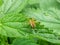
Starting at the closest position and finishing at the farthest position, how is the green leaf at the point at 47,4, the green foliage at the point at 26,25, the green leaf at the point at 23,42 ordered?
1. the green foliage at the point at 26,25
2. the green leaf at the point at 23,42
3. the green leaf at the point at 47,4

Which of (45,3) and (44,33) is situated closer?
(44,33)

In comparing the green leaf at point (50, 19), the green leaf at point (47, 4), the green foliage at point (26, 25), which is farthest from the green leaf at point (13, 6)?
the green leaf at point (47, 4)

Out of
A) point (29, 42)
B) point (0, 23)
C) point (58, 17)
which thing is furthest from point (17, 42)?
point (58, 17)

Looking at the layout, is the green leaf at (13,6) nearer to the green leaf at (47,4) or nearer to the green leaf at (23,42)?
the green leaf at (23,42)

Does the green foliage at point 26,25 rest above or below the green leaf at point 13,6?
below

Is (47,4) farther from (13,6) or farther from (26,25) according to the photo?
(26,25)

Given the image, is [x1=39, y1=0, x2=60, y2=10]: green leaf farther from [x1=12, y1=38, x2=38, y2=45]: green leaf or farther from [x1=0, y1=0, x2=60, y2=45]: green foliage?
[x1=12, y1=38, x2=38, y2=45]: green leaf

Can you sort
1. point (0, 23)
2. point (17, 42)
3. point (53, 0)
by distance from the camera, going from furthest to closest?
point (53, 0), point (17, 42), point (0, 23)

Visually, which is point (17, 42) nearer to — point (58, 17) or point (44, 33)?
point (44, 33)

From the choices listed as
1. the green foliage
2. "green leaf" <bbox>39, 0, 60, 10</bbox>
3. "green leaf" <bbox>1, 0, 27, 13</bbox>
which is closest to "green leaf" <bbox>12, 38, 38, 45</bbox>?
the green foliage

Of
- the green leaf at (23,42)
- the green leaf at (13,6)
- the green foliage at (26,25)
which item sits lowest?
the green leaf at (23,42)
